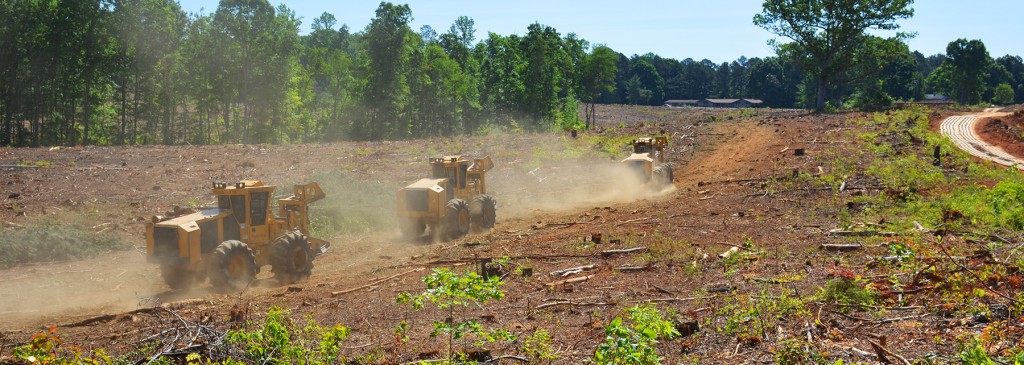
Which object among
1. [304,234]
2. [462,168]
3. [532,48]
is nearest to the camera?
[304,234]

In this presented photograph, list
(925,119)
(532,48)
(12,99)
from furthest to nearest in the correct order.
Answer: (532,48)
(12,99)
(925,119)

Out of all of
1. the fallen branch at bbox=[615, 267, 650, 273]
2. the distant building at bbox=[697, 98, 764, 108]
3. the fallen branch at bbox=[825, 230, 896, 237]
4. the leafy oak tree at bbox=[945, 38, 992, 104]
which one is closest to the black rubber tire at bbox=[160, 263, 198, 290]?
the fallen branch at bbox=[615, 267, 650, 273]

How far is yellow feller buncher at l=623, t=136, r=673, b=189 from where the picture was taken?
29.6 meters

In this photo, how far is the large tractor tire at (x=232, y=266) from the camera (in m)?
15.1

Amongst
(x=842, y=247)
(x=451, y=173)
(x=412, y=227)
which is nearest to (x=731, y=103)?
→ (x=451, y=173)

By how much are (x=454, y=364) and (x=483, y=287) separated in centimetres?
100

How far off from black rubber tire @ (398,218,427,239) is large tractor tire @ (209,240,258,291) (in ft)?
20.3

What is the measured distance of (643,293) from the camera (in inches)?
523

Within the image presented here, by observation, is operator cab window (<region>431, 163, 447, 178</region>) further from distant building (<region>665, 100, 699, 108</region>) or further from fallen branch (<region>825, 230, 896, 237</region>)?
distant building (<region>665, 100, 699, 108</region>)

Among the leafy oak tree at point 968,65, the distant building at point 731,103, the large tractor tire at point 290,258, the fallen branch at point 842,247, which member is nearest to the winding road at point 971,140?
the fallen branch at point 842,247

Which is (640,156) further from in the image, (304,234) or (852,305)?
(852,305)

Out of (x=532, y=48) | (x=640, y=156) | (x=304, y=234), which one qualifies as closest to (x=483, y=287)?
(x=304, y=234)

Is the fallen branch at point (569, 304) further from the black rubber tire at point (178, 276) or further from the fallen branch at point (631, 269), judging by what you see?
the black rubber tire at point (178, 276)

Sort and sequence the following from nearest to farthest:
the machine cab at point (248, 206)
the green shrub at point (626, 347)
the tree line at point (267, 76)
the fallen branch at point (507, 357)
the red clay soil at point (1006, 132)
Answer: the green shrub at point (626, 347) < the fallen branch at point (507, 357) < the machine cab at point (248, 206) < the red clay soil at point (1006, 132) < the tree line at point (267, 76)
